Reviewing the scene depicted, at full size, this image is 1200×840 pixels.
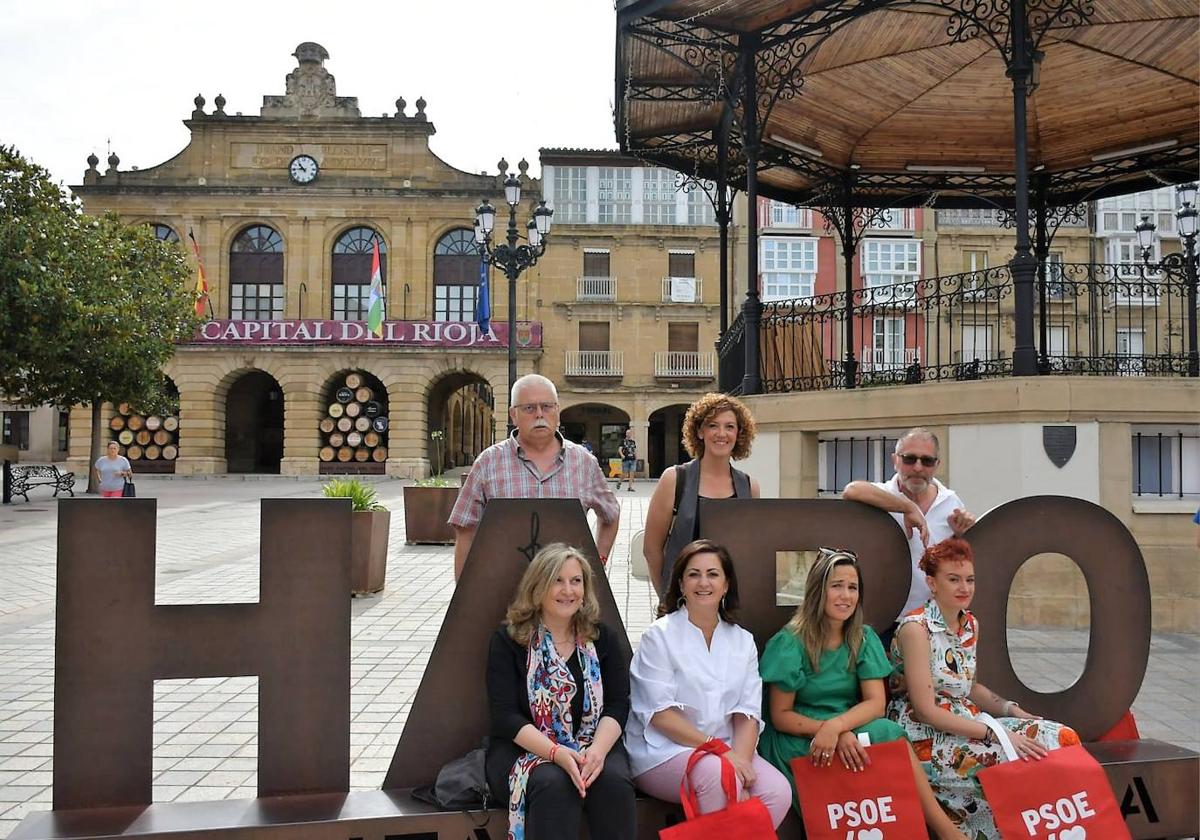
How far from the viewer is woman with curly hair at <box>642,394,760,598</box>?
3898 millimetres

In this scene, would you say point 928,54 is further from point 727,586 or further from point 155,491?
point 155,491

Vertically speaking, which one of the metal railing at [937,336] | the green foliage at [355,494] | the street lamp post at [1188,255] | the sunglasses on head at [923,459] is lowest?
the green foliage at [355,494]

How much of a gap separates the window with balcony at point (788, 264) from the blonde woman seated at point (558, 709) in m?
34.1

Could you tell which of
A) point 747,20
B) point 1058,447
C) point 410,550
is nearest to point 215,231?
point 410,550

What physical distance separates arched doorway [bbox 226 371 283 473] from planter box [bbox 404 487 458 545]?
27067 millimetres

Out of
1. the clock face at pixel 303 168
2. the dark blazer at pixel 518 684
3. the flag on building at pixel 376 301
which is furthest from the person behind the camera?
the clock face at pixel 303 168

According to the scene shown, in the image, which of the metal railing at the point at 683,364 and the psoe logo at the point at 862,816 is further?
the metal railing at the point at 683,364

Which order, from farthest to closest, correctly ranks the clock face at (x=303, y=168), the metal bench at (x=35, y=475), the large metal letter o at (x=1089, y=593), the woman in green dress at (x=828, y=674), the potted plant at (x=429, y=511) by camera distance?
the clock face at (x=303, y=168) < the metal bench at (x=35, y=475) < the potted plant at (x=429, y=511) < the large metal letter o at (x=1089, y=593) < the woman in green dress at (x=828, y=674)

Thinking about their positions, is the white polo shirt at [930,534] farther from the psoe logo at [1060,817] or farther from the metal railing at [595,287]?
the metal railing at [595,287]

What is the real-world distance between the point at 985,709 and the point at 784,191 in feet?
33.1

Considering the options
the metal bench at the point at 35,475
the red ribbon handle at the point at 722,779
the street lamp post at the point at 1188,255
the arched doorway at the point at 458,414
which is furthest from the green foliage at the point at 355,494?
the arched doorway at the point at 458,414

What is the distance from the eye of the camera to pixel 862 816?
3.19 metres

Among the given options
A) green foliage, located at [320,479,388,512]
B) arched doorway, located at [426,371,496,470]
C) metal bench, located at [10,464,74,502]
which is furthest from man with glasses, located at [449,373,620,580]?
arched doorway, located at [426,371,496,470]

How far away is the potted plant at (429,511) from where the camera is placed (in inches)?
548
